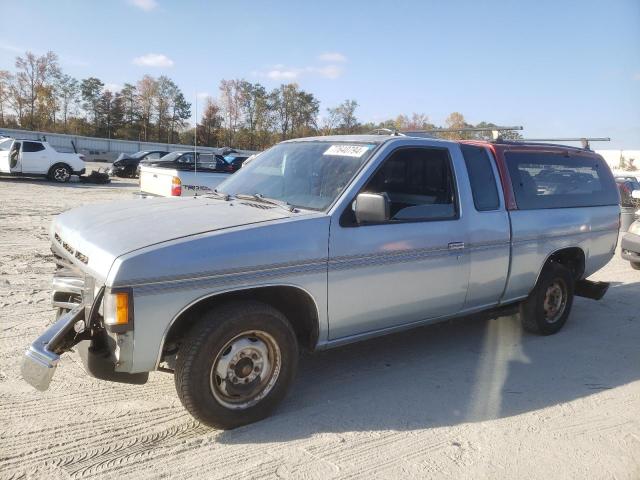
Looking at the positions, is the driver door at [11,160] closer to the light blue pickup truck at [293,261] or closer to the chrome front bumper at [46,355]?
the light blue pickup truck at [293,261]

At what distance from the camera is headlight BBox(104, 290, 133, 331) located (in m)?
2.78

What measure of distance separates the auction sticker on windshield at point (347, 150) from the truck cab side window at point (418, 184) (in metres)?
0.20

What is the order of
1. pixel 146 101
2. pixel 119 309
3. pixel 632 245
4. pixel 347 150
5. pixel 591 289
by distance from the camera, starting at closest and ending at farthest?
1. pixel 119 309
2. pixel 347 150
3. pixel 591 289
4. pixel 632 245
5. pixel 146 101

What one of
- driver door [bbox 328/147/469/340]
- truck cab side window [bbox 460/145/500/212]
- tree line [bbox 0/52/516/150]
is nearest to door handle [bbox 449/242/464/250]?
driver door [bbox 328/147/469/340]

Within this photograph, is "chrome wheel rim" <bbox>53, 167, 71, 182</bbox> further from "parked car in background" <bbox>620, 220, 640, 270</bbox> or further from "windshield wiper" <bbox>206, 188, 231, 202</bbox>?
"parked car in background" <bbox>620, 220, 640, 270</bbox>

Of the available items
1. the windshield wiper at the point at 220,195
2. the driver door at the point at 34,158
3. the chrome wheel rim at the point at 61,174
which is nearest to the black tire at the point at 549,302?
the windshield wiper at the point at 220,195

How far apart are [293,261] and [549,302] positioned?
11.4 feet

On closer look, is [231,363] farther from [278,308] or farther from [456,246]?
[456,246]

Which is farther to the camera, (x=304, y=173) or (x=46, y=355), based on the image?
(x=304, y=173)

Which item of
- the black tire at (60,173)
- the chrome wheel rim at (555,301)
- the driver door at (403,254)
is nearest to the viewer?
the driver door at (403,254)

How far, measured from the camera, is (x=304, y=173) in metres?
4.10

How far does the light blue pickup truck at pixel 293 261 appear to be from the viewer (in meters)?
2.95

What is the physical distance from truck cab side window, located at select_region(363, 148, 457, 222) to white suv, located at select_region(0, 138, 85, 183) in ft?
63.9

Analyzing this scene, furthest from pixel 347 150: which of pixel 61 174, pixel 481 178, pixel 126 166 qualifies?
pixel 126 166
